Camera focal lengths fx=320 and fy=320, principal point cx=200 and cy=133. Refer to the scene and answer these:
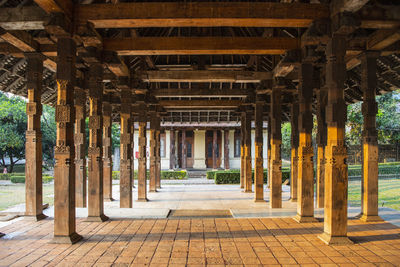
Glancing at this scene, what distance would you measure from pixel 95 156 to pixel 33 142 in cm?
181

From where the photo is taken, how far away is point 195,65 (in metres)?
12.1

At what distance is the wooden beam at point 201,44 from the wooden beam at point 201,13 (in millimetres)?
1586

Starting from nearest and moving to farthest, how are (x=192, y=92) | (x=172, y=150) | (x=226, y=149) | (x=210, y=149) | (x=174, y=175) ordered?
(x=192, y=92), (x=174, y=175), (x=172, y=150), (x=226, y=149), (x=210, y=149)

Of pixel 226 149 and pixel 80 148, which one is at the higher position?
pixel 80 148

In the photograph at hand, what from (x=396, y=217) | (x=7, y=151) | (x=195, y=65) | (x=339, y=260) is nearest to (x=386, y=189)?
(x=396, y=217)

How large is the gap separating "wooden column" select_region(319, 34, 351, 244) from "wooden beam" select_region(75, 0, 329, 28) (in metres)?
0.89

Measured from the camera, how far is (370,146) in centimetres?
859

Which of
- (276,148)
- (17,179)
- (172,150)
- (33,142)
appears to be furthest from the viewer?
(172,150)

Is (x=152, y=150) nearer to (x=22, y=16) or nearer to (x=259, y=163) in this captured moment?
(x=259, y=163)

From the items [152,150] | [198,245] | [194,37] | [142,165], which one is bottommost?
[198,245]

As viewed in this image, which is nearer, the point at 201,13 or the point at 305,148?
the point at 201,13

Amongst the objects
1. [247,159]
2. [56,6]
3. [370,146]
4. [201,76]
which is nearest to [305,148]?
[370,146]

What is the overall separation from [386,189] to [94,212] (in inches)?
602

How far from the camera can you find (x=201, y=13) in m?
6.56
